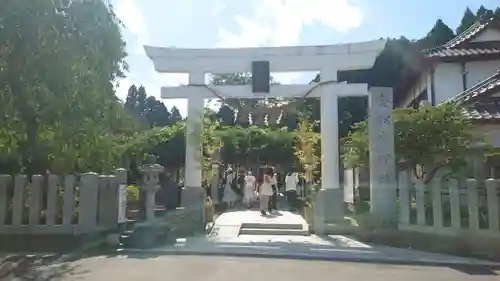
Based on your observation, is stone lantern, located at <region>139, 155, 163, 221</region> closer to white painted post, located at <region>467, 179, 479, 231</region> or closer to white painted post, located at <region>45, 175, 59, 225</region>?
white painted post, located at <region>45, 175, 59, 225</region>

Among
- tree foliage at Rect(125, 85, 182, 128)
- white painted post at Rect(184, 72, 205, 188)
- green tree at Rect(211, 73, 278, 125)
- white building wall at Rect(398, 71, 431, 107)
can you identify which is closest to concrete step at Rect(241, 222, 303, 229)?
white painted post at Rect(184, 72, 205, 188)

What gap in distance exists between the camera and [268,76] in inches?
560

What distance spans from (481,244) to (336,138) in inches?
206

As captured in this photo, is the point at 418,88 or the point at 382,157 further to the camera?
the point at 418,88

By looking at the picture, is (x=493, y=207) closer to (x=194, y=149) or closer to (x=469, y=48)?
(x=194, y=149)

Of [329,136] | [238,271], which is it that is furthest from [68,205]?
[329,136]

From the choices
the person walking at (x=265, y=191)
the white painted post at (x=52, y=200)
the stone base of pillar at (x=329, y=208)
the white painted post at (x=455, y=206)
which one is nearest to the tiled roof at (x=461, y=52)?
→ the person walking at (x=265, y=191)

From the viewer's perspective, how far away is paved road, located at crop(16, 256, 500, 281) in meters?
7.82

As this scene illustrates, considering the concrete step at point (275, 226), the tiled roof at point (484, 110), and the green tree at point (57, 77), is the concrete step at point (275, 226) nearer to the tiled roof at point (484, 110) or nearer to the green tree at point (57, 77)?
the green tree at point (57, 77)

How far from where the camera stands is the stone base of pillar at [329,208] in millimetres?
13656

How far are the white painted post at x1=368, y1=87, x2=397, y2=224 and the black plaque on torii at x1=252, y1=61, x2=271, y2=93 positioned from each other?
10.0 feet

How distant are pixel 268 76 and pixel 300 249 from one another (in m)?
5.48

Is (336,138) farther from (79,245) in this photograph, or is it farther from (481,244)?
(79,245)

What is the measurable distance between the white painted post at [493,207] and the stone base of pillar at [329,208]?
437 centimetres
